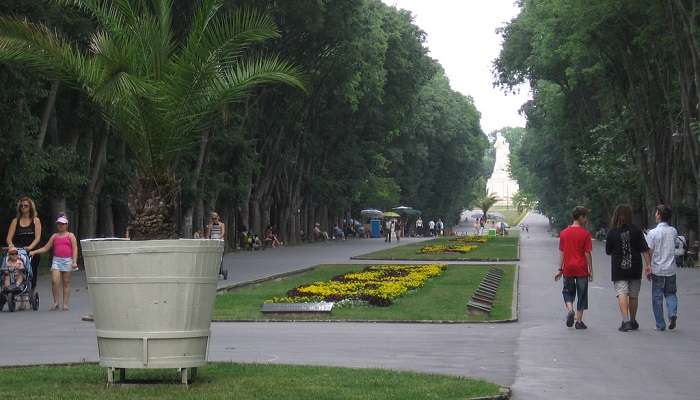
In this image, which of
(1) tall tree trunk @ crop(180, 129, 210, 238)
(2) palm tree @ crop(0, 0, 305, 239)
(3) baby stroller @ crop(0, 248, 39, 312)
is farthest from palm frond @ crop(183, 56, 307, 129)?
(1) tall tree trunk @ crop(180, 129, 210, 238)

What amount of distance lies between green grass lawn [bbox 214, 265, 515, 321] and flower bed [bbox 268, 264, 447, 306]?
0.27 m

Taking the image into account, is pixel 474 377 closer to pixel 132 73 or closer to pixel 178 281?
pixel 178 281

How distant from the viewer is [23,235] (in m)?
20.3

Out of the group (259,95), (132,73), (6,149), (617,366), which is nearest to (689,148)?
(259,95)

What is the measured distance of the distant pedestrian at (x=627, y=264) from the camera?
1694 cm

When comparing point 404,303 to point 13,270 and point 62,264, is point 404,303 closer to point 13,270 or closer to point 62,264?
point 62,264

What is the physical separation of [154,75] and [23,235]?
352 inches

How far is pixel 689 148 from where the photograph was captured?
39000 millimetres

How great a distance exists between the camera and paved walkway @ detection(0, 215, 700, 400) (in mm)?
11789

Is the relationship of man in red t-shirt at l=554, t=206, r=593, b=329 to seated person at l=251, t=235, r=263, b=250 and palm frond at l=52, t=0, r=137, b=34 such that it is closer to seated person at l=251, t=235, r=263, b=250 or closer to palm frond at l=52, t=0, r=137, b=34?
palm frond at l=52, t=0, r=137, b=34

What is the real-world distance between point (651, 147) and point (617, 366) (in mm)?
35568

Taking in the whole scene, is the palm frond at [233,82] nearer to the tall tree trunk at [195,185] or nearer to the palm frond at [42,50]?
the palm frond at [42,50]

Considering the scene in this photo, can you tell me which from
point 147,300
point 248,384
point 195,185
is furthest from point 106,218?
point 248,384

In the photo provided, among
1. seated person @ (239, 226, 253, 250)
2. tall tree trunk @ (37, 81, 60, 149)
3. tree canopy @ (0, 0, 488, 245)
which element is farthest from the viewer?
seated person @ (239, 226, 253, 250)
